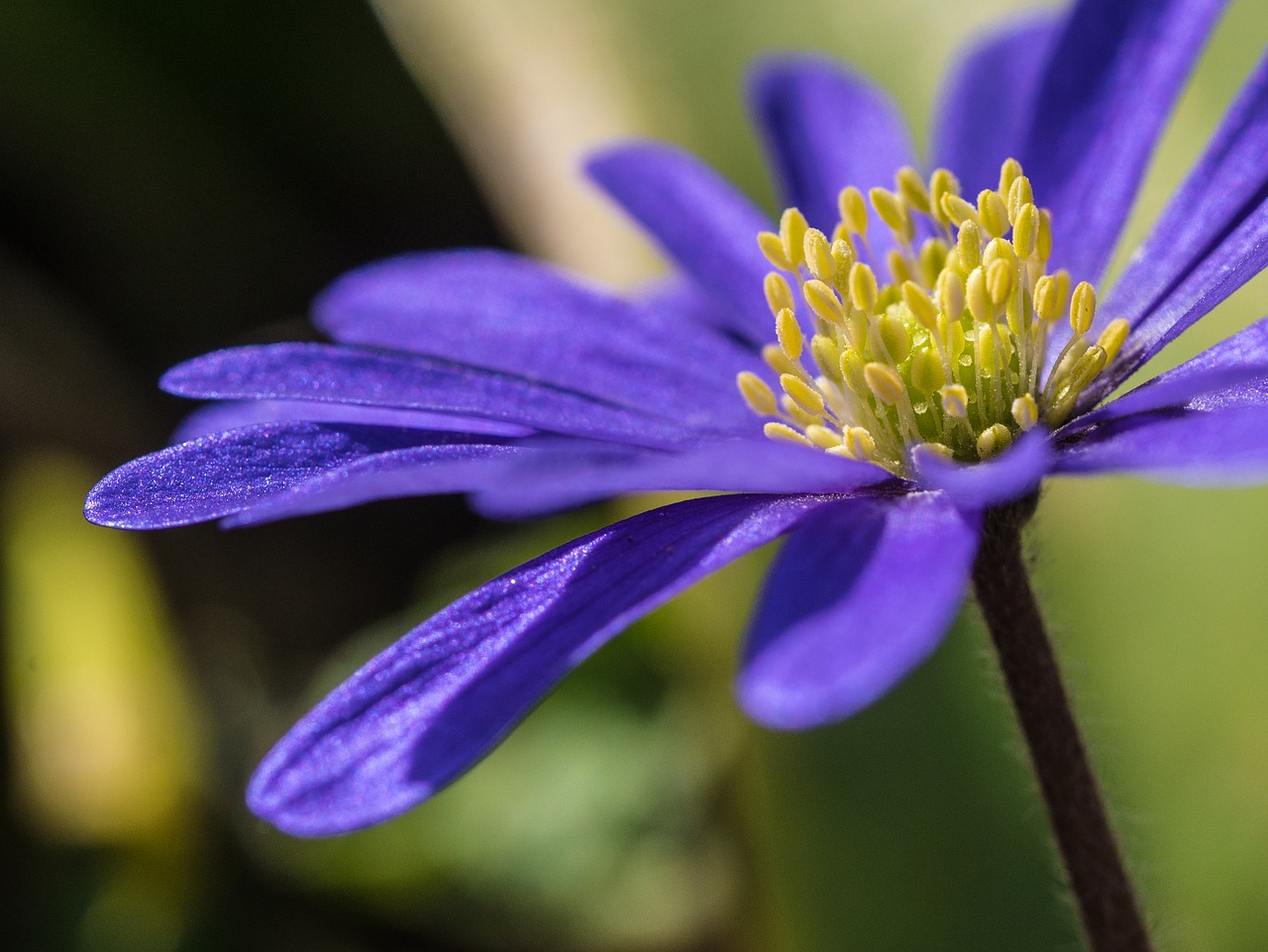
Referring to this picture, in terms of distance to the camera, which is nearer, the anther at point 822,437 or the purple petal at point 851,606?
the purple petal at point 851,606

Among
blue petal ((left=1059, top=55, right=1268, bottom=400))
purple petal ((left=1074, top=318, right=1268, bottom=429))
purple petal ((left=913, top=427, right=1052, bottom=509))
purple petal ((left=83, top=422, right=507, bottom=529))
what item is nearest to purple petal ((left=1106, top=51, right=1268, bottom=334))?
blue petal ((left=1059, top=55, right=1268, bottom=400))

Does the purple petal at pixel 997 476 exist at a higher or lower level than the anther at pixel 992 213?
lower

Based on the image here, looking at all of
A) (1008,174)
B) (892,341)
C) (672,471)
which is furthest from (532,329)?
(672,471)

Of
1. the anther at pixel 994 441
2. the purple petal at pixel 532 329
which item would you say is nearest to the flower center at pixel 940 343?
the anther at pixel 994 441

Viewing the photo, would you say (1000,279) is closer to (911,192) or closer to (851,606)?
(911,192)

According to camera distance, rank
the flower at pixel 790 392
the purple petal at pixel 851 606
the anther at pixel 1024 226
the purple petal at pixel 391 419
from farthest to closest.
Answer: the anther at pixel 1024 226
the purple petal at pixel 391 419
the flower at pixel 790 392
the purple petal at pixel 851 606

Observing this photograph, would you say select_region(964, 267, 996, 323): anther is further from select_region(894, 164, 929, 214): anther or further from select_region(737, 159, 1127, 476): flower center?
select_region(894, 164, 929, 214): anther

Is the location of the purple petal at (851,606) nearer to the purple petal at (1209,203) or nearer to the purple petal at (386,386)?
the purple petal at (386,386)

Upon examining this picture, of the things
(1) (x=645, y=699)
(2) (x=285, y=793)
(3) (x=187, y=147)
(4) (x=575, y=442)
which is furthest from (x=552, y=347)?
(3) (x=187, y=147)
